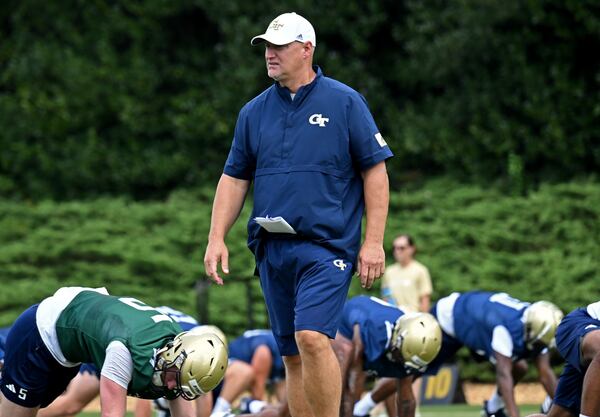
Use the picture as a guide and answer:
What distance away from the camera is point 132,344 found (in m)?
6.77

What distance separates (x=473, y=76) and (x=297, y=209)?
535 inches

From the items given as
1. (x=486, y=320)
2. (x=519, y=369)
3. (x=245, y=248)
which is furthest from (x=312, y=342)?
(x=245, y=248)

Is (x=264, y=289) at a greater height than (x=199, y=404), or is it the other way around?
(x=264, y=289)

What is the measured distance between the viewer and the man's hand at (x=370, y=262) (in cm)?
698

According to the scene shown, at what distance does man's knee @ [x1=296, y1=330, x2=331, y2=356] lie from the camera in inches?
267

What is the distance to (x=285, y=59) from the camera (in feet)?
23.5

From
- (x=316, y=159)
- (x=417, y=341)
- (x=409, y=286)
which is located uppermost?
(x=316, y=159)

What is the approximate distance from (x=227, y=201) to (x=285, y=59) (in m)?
0.92

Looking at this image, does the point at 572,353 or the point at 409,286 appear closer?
the point at 572,353

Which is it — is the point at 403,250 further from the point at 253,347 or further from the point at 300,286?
the point at 300,286

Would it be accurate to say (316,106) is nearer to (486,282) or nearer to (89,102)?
(486,282)

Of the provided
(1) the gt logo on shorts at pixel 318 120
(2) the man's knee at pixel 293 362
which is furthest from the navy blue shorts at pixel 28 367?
(1) the gt logo on shorts at pixel 318 120

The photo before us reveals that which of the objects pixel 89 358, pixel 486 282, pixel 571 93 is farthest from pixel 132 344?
pixel 571 93

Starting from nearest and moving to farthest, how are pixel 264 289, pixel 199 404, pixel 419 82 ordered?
pixel 264 289 < pixel 199 404 < pixel 419 82
